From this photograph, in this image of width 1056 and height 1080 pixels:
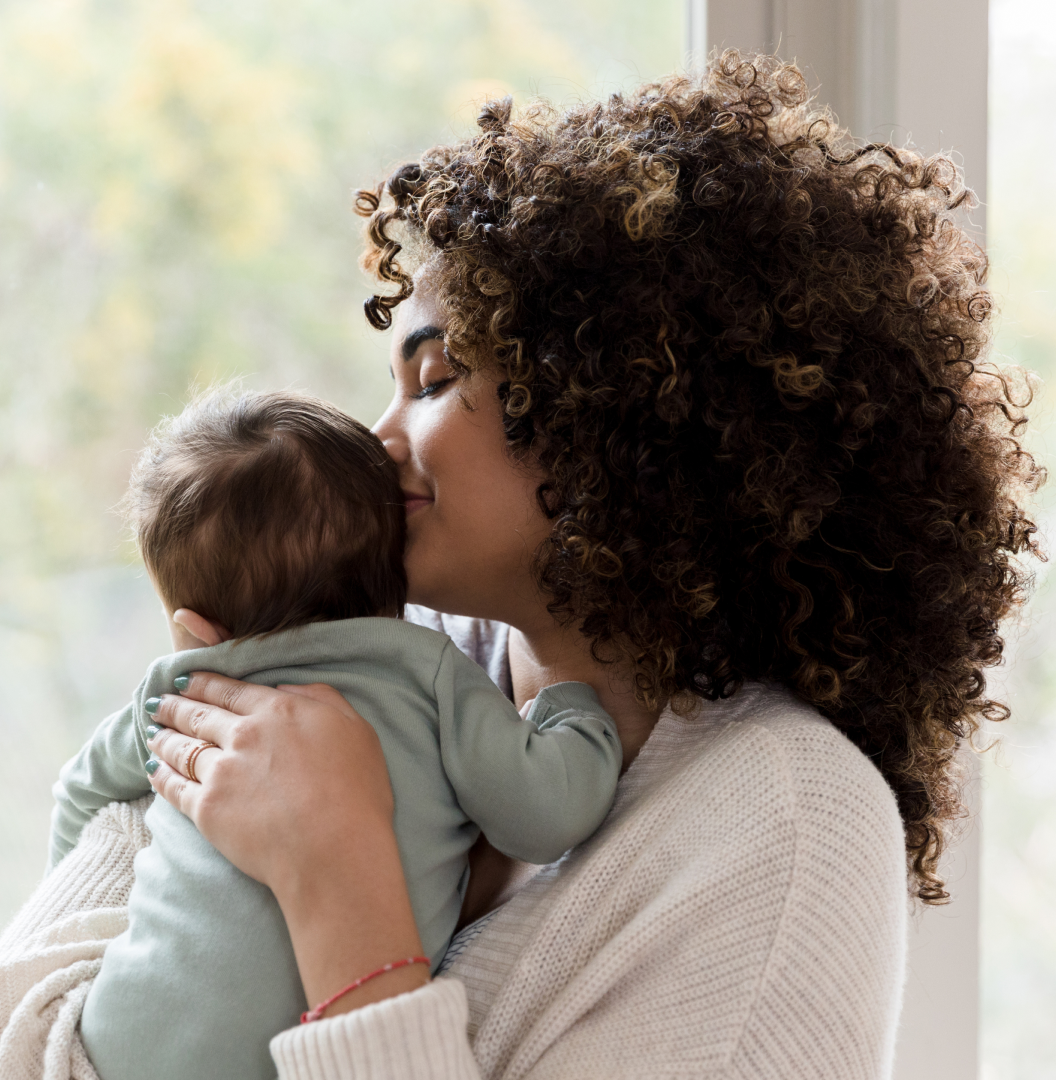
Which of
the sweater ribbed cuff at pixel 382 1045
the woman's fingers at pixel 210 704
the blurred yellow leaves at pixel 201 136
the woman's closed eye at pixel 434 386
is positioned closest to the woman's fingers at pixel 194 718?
the woman's fingers at pixel 210 704

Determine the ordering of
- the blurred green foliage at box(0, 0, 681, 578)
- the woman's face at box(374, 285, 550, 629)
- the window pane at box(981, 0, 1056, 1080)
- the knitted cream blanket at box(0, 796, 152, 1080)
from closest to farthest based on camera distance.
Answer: the knitted cream blanket at box(0, 796, 152, 1080) < the woman's face at box(374, 285, 550, 629) < the blurred green foliage at box(0, 0, 681, 578) < the window pane at box(981, 0, 1056, 1080)

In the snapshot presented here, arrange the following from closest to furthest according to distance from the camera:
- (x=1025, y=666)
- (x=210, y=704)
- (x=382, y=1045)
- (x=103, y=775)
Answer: (x=382, y=1045)
(x=210, y=704)
(x=103, y=775)
(x=1025, y=666)

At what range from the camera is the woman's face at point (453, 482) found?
118cm

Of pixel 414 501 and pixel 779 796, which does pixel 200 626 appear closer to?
pixel 414 501

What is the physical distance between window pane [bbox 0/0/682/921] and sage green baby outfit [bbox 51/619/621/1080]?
0.41 m

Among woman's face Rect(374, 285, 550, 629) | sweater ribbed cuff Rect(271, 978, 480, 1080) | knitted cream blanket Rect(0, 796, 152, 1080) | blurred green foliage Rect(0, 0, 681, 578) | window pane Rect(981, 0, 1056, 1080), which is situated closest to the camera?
sweater ribbed cuff Rect(271, 978, 480, 1080)

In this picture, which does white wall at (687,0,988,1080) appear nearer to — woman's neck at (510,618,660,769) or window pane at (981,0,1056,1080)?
window pane at (981,0,1056,1080)

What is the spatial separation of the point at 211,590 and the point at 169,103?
2.42 ft

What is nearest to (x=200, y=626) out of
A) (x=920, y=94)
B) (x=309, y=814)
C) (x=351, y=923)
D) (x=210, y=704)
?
(x=210, y=704)

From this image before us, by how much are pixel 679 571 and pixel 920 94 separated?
888mm

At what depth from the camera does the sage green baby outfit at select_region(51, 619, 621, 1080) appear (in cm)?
101

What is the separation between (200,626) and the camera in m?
1.13

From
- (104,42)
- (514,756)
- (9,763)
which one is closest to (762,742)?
(514,756)

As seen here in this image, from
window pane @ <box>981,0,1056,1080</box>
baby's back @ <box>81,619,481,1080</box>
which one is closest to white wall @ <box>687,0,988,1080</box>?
window pane @ <box>981,0,1056,1080</box>
